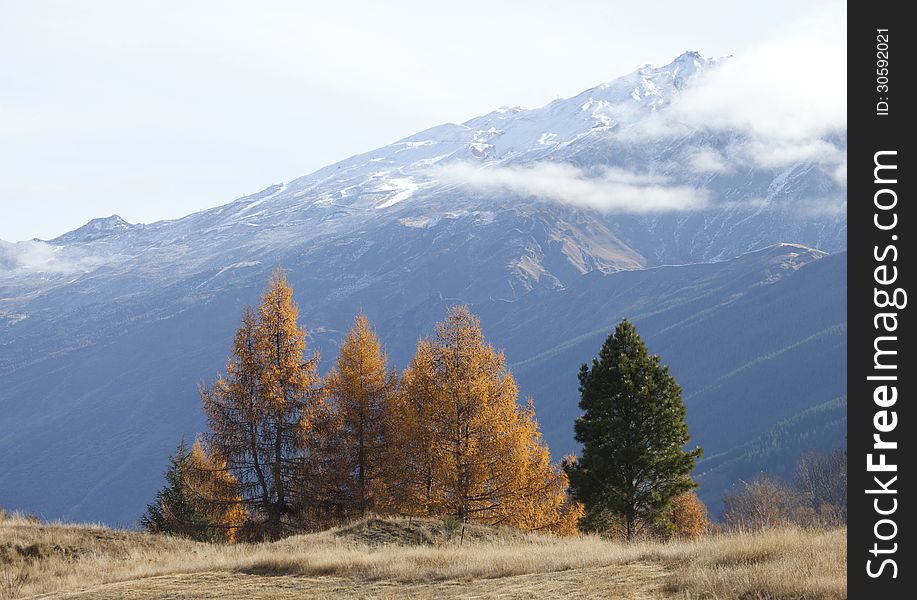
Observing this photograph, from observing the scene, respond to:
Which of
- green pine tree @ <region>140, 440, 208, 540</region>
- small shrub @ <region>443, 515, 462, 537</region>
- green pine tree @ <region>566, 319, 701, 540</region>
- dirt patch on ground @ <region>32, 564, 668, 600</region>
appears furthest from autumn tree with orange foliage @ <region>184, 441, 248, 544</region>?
dirt patch on ground @ <region>32, 564, 668, 600</region>

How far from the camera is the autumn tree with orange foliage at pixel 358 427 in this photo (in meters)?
35.0

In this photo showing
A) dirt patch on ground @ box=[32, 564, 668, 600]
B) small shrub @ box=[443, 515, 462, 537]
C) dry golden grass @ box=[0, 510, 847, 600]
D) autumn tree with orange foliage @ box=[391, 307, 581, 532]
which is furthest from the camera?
autumn tree with orange foliage @ box=[391, 307, 581, 532]

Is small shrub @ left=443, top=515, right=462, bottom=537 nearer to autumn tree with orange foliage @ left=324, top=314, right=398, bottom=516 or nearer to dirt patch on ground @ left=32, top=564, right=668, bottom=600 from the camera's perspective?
dirt patch on ground @ left=32, top=564, right=668, bottom=600

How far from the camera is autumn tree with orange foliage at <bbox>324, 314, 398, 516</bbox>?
3503 cm

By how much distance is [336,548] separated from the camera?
21.8 meters

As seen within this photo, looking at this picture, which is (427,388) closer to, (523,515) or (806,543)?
(523,515)

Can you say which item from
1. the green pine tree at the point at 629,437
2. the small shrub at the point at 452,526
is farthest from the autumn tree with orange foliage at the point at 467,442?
the small shrub at the point at 452,526

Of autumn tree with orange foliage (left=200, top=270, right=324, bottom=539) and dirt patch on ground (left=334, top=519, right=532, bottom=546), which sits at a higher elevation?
autumn tree with orange foliage (left=200, top=270, right=324, bottom=539)

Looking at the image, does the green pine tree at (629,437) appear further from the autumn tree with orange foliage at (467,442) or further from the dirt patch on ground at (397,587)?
the dirt patch on ground at (397,587)

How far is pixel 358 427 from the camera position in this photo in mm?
36281

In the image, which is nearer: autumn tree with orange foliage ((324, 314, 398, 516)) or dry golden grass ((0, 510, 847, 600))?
dry golden grass ((0, 510, 847, 600))

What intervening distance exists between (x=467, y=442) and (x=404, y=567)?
1605 cm

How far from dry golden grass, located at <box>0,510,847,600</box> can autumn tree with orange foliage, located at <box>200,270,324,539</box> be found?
694 cm

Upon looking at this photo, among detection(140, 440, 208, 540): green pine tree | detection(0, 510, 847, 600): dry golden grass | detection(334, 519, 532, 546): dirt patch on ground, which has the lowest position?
detection(140, 440, 208, 540): green pine tree
